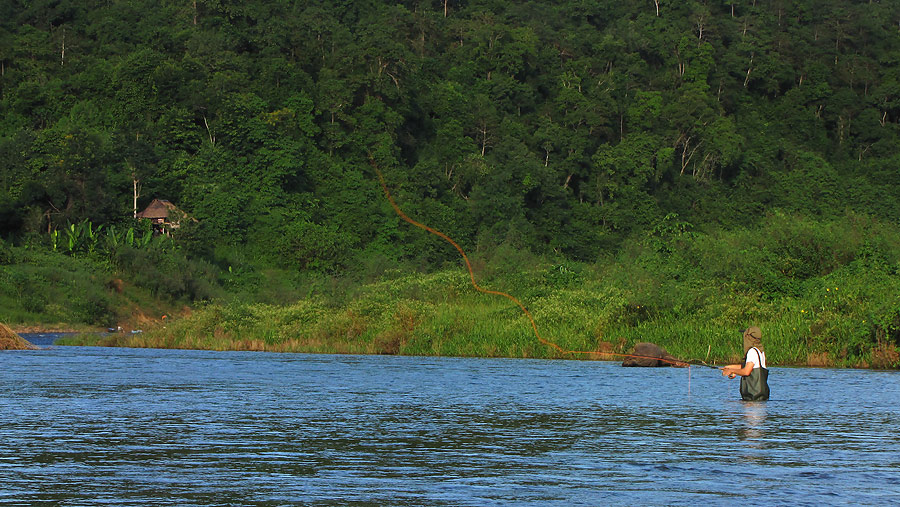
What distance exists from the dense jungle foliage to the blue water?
66.3ft

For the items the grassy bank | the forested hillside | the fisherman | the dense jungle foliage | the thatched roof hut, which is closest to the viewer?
the fisherman

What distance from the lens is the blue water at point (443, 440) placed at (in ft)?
33.0

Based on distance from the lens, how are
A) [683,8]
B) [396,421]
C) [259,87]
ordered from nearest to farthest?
[396,421], [259,87], [683,8]

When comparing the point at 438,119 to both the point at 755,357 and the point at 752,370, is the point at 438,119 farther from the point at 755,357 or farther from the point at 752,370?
the point at 755,357

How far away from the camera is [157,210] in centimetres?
6744

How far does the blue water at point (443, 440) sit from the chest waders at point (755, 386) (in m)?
0.41

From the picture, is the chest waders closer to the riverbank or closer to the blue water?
the blue water

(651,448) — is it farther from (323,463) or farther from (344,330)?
(344,330)

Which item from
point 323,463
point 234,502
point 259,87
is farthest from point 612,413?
point 259,87

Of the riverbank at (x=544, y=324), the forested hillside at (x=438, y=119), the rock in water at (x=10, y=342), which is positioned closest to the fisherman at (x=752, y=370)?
the riverbank at (x=544, y=324)

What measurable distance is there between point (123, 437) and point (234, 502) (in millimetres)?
4623

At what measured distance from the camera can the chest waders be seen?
18.6m

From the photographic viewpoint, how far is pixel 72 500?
30.9 ft

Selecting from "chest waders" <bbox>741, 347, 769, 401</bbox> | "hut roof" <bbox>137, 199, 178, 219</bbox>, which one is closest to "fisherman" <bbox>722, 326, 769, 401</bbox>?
"chest waders" <bbox>741, 347, 769, 401</bbox>
